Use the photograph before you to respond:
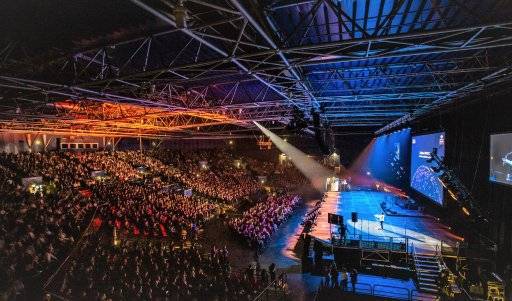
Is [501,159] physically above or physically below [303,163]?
above

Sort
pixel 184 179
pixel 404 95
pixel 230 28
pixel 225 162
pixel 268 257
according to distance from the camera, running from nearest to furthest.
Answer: pixel 230 28
pixel 404 95
pixel 268 257
pixel 184 179
pixel 225 162

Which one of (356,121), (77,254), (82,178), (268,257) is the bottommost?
(268,257)

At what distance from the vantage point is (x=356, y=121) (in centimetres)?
2564

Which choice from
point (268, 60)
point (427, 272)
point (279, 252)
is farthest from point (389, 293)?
point (268, 60)

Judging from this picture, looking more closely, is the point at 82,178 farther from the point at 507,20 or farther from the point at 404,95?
A: the point at 507,20

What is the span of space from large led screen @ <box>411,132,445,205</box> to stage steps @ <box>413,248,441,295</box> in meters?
4.57

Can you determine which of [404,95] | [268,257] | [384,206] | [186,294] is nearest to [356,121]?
[384,206]

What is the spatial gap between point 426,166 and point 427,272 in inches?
279

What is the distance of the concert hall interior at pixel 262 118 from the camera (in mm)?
6684

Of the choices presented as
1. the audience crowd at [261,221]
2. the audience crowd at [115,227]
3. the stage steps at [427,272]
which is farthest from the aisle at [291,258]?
the stage steps at [427,272]

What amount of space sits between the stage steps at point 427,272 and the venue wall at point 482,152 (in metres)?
2.27

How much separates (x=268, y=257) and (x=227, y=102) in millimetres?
8192

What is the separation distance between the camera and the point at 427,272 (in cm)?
1281

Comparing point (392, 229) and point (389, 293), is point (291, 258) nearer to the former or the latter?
point (389, 293)
